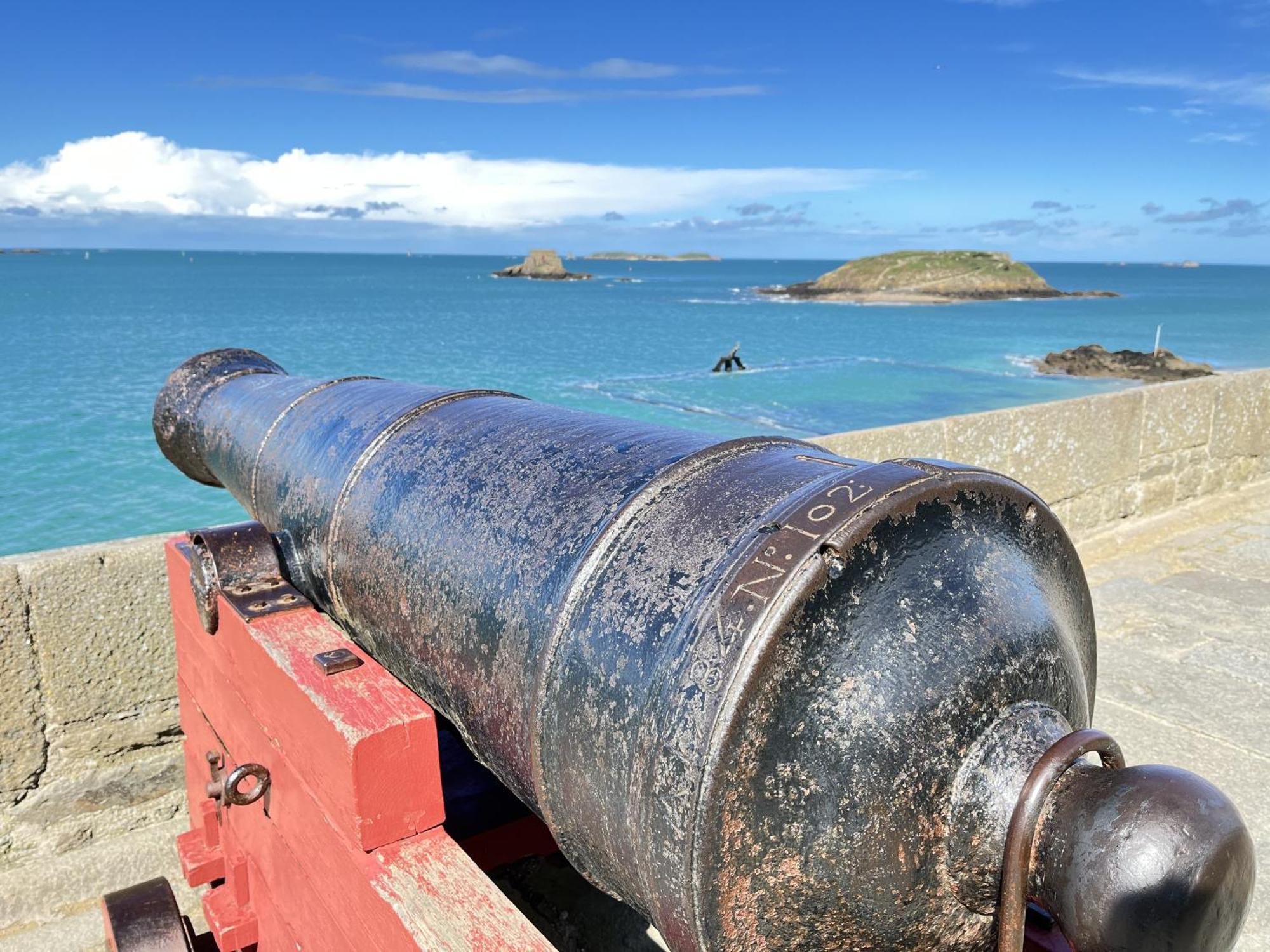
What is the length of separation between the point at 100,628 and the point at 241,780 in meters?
1.24

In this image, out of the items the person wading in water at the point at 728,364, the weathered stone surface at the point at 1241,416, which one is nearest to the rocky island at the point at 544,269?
the person wading in water at the point at 728,364

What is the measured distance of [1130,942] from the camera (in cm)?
103

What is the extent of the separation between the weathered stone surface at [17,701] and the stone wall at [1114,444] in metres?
2.70

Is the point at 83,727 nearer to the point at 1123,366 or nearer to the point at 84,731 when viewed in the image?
the point at 84,731

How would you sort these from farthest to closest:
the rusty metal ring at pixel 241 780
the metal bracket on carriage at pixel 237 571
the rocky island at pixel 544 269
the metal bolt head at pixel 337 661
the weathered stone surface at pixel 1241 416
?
the rocky island at pixel 544 269
the weathered stone surface at pixel 1241 416
the metal bracket on carriage at pixel 237 571
the rusty metal ring at pixel 241 780
the metal bolt head at pixel 337 661

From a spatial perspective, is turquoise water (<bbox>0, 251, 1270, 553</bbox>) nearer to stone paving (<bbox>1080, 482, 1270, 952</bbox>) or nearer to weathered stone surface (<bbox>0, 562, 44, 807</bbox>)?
stone paving (<bbox>1080, 482, 1270, 952</bbox>)

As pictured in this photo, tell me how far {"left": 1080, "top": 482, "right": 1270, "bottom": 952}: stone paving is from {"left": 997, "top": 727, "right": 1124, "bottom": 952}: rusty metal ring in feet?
5.38

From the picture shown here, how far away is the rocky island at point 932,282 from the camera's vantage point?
314 feet

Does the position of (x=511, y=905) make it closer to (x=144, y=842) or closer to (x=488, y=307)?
(x=144, y=842)

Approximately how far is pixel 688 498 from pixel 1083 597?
1.96 ft

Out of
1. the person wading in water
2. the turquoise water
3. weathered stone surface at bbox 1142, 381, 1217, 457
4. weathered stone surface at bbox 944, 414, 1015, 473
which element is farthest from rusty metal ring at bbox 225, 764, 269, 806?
the person wading in water

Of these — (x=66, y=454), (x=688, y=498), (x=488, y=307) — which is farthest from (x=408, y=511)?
(x=488, y=307)

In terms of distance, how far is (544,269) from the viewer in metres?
138

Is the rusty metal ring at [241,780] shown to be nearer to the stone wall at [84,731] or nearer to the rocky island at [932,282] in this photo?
the stone wall at [84,731]
